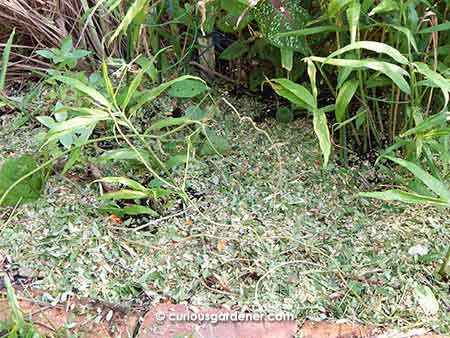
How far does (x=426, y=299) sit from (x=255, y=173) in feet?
1.32

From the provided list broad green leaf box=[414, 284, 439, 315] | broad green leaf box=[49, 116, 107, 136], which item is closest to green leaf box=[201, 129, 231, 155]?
broad green leaf box=[49, 116, 107, 136]

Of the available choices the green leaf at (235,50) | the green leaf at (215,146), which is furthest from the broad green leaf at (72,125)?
the green leaf at (235,50)

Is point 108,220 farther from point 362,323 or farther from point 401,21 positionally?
point 401,21

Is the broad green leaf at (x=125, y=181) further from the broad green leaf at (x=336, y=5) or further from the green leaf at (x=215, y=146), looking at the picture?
the broad green leaf at (x=336, y=5)

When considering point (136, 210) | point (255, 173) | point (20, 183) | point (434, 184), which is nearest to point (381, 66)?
point (434, 184)

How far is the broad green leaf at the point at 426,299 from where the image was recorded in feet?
3.01

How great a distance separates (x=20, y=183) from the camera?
43.3 inches

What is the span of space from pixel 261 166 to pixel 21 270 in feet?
1.62

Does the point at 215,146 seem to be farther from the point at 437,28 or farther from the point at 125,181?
the point at 437,28

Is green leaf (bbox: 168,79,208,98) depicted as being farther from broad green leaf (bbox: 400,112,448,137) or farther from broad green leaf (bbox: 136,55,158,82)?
broad green leaf (bbox: 400,112,448,137)

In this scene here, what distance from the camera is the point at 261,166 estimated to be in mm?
1184

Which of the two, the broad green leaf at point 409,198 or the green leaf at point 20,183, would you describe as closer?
the broad green leaf at point 409,198

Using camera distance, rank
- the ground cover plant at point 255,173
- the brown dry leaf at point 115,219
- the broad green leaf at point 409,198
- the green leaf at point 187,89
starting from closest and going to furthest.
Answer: the broad green leaf at point 409,198 → the ground cover plant at point 255,173 → the brown dry leaf at point 115,219 → the green leaf at point 187,89

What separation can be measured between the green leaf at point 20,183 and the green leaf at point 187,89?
306mm
